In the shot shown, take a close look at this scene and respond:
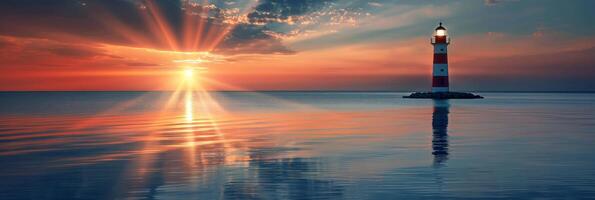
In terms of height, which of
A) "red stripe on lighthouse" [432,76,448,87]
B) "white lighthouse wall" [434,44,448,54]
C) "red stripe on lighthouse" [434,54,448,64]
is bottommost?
"red stripe on lighthouse" [432,76,448,87]

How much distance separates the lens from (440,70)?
7975cm

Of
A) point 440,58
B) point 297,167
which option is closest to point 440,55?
point 440,58

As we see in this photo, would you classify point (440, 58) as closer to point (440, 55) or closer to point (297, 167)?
point (440, 55)

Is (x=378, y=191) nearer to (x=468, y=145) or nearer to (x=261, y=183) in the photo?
(x=261, y=183)

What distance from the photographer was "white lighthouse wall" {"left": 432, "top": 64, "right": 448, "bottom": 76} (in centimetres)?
7888

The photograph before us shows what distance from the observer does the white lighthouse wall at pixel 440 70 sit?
Answer: 78.9m

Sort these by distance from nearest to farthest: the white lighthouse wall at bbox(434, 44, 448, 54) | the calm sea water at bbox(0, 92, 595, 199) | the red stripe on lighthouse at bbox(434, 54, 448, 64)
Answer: the calm sea water at bbox(0, 92, 595, 199) < the white lighthouse wall at bbox(434, 44, 448, 54) < the red stripe on lighthouse at bbox(434, 54, 448, 64)

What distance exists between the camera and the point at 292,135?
2688 centimetres

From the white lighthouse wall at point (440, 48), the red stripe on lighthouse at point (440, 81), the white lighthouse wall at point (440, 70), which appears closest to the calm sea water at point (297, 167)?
the white lighthouse wall at point (440, 48)

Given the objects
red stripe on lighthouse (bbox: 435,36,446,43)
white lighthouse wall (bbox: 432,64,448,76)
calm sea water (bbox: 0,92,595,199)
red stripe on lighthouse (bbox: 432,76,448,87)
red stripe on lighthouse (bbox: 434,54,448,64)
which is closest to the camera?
calm sea water (bbox: 0,92,595,199)

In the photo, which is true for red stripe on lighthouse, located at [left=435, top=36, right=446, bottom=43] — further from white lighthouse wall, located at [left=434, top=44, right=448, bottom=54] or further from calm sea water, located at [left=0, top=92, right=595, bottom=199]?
calm sea water, located at [left=0, top=92, right=595, bottom=199]

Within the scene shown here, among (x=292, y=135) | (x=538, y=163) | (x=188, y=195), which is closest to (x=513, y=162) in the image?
(x=538, y=163)

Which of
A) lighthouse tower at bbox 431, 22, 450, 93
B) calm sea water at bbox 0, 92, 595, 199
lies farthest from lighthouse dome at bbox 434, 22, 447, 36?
calm sea water at bbox 0, 92, 595, 199

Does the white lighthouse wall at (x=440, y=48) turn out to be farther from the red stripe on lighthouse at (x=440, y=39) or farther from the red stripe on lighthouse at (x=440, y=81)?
the red stripe on lighthouse at (x=440, y=81)
